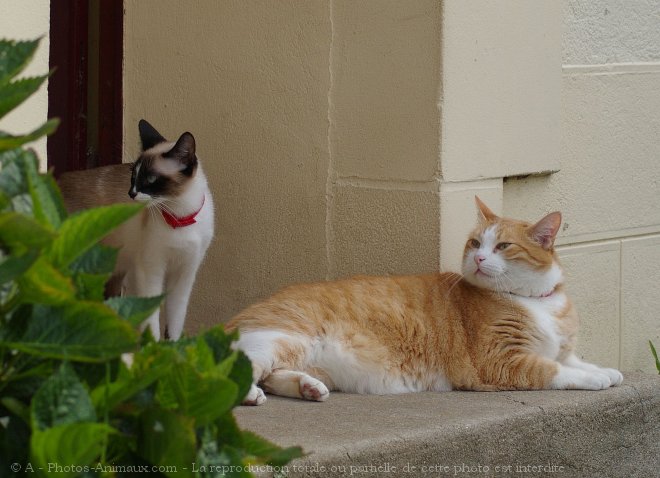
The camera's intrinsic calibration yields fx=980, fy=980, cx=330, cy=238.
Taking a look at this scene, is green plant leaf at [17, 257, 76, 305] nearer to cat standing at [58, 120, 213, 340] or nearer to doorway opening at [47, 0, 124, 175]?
cat standing at [58, 120, 213, 340]

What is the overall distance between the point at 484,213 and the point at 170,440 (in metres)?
2.76

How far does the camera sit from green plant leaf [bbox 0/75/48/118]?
1280 mm

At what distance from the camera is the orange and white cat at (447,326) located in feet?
11.9

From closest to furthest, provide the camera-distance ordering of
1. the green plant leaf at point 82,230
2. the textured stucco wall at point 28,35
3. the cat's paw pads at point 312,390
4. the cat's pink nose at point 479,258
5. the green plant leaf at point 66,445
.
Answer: the green plant leaf at point 66,445 < the green plant leaf at point 82,230 < the textured stucco wall at point 28,35 < the cat's paw pads at point 312,390 < the cat's pink nose at point 479,258

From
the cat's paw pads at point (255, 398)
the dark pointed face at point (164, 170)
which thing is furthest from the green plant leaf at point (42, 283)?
the dark pointed face at point (164, 170)

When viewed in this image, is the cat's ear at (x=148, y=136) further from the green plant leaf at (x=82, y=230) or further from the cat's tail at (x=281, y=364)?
the green plant leaf at (x=82, y=230)

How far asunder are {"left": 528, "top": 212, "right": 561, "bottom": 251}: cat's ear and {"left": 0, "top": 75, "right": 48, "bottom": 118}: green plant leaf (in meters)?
2.77

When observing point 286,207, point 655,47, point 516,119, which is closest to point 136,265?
point 286,207

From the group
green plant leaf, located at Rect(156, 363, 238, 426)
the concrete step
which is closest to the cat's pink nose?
the concrete step

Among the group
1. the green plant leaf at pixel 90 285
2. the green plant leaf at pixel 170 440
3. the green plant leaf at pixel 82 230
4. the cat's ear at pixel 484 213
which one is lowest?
the green plant leaf at pixel 170 440

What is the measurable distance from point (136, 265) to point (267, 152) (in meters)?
0.86

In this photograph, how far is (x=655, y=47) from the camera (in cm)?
491

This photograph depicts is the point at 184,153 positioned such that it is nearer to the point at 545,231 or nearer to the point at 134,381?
the point at 545,231

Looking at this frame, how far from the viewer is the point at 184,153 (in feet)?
13.4
